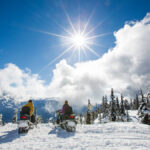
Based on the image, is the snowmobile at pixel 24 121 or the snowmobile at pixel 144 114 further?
the snowmobile at pixel 144 114

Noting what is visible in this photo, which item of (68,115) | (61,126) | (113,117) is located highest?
Answer: (68,115)

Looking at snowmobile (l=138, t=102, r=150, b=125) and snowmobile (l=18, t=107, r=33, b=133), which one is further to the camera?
snowmobile (l=138, t=102, r=150, b=125)

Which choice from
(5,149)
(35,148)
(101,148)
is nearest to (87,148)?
(101,148)

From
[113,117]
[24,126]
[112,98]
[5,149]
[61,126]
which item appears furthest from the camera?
[112,98]

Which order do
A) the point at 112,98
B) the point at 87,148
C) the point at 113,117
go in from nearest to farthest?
the point at 87,148 → the point at 113,117 → the point at 112,98

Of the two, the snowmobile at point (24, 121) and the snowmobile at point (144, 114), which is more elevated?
the snowmobile at point (24, 121)

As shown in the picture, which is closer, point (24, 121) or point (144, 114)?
point (24, 121)

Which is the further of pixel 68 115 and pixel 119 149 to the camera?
pixel 68 115

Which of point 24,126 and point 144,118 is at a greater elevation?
point 24,126

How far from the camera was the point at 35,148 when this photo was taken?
20.7ft

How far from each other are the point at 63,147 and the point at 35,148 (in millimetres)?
1249

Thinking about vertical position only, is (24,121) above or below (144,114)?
above

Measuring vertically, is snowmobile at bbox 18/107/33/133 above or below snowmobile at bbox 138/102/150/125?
above

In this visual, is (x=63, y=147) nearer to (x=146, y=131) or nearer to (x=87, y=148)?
(x=87, y=148)
